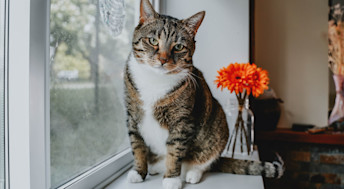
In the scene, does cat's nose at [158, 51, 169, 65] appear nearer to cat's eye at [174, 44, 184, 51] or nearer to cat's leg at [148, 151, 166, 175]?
cat's eye at [174, 44, 184, 51]

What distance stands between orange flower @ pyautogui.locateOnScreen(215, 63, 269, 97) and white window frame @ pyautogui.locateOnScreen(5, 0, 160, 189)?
2.87 ft

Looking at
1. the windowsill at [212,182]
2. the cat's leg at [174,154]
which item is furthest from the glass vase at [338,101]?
the cat's leg at [174,154]

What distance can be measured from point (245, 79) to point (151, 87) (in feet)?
1.87

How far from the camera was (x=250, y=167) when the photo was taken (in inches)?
44.4

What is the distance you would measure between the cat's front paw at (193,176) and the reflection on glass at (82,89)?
379mm

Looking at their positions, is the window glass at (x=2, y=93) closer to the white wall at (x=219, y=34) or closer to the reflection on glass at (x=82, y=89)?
the reflection on glass at (x=82, y=89)

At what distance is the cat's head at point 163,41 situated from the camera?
87 cm

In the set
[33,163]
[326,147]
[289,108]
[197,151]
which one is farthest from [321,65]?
[33,163]

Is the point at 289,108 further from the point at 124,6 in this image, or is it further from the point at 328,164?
the point at 124,6

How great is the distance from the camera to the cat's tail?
3.61 ft

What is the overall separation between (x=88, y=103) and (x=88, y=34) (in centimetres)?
27

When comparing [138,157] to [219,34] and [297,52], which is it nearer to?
[219,34]

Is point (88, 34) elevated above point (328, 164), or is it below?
above

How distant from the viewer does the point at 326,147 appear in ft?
→ 6.30
